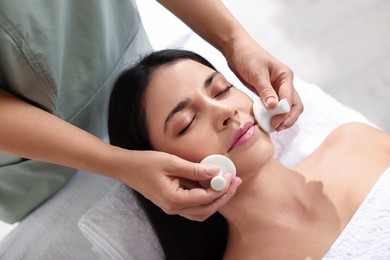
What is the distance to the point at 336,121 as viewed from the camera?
1593 millimetres

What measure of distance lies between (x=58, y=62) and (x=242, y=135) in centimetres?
45

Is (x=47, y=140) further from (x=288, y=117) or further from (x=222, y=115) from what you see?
(x=288, y=117)

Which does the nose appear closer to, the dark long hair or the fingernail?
the fingernail

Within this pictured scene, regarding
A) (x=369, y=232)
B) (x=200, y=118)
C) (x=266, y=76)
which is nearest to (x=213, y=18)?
(x=266, y=76)

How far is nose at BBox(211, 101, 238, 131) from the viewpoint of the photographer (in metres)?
1.12

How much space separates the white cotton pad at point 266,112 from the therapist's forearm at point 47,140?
352mm

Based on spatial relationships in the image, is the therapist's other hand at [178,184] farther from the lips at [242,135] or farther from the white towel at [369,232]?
the white towel at [369,232]

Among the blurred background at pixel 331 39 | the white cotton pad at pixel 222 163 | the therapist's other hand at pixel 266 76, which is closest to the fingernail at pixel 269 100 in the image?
the therapist's other hand at pixel 266 76

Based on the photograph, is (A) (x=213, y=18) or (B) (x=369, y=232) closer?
(B) (x=369, y=232)

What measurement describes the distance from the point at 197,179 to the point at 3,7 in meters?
0.52

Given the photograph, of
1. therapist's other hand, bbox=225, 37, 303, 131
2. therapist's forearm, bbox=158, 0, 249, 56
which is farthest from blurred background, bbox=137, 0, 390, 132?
therapist's other hand, bbox=225, 37, 303, 131

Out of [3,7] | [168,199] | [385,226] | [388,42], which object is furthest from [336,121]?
[3,7]

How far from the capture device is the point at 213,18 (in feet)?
4.36

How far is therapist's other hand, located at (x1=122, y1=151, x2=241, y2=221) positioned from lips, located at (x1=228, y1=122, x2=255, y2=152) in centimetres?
11
